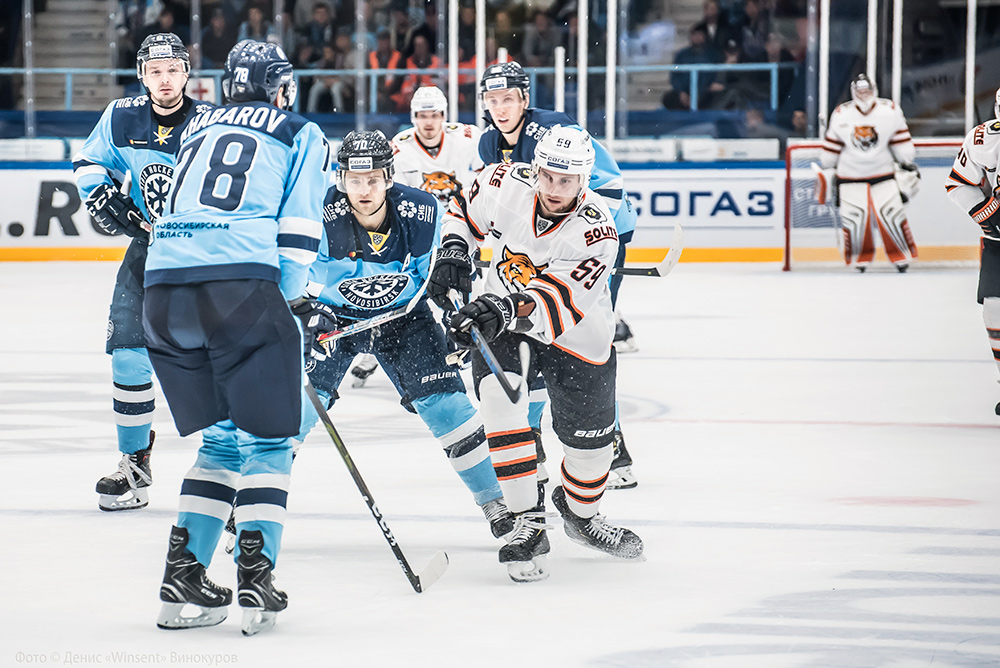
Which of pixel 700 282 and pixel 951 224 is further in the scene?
pixel 951 224

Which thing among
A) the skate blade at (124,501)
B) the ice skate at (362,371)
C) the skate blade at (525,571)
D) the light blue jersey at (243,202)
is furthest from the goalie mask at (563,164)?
the ice skate at (362,371)

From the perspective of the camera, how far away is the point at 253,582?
8.39 feet

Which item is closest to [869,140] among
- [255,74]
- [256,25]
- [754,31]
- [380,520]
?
[754,31]

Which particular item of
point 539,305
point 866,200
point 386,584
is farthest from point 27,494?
point 866,200

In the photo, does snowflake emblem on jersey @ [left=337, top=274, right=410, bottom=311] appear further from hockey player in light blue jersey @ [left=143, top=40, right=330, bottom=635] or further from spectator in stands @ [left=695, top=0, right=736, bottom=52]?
spectator in stands @ [left=695, top=0, right=736, bottom=52]

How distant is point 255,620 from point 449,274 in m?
0.92

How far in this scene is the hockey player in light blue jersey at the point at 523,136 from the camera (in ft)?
13.0

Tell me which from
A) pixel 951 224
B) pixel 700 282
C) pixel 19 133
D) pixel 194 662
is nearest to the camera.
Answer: pixel 194 662

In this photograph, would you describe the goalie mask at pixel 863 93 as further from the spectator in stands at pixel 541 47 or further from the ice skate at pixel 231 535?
the ice skate at pixel 231 535

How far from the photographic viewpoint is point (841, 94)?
11.8m

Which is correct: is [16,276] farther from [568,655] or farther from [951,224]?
[568,655]

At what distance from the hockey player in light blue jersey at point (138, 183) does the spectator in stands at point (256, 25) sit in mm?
8432

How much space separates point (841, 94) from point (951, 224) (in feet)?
5.17

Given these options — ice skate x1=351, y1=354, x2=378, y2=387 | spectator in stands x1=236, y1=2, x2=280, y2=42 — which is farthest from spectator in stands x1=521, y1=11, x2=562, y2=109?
ice skate x1=351, y1=354, x2=378, y2=387
